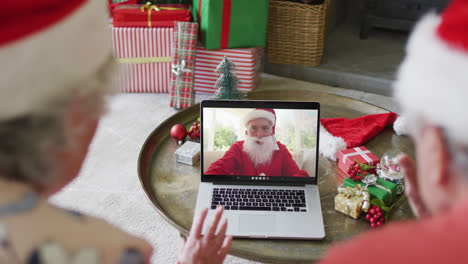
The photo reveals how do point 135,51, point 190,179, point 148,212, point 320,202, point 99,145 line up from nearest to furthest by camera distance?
point 320,202
point 190,179
point 148,212
point 99,145
point 135,51

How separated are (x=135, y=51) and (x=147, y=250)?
2.25m

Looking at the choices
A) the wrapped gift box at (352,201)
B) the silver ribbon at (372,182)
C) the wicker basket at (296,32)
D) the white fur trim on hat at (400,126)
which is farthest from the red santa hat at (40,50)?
the wicker basket at (296,32)

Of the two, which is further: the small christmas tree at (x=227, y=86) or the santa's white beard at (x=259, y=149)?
the small christmas tree at (x=227, y=86)

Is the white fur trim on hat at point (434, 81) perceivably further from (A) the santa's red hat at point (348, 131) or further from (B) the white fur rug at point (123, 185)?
(B) the white fur rug at point (123, 185)

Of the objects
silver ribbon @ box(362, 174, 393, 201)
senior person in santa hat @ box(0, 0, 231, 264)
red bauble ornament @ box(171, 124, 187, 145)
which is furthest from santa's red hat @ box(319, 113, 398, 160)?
senior person in santa hat @ box(0, 0, 231, 264)

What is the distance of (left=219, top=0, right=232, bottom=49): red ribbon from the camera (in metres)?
2.41

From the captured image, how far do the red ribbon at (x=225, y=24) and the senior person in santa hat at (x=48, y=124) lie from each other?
1.92 m

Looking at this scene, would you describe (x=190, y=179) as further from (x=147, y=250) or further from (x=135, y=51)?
(x=135, y=51)

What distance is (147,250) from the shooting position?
56cm

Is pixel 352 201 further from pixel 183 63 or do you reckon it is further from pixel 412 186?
pixel 183 63

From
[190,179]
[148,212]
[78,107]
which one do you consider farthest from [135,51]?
[78,107]

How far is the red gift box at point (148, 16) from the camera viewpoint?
8.43 ft

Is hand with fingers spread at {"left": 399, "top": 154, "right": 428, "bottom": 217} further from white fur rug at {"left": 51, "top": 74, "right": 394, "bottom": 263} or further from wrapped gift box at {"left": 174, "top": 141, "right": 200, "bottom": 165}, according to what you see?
white fur rug at {"left": 51, "top": 74, "right": 394, "bottom": 263}

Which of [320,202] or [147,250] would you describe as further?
[320,202]
